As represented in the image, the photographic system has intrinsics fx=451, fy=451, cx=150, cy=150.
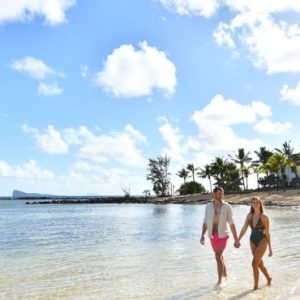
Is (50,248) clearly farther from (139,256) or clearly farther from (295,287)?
(295,287)

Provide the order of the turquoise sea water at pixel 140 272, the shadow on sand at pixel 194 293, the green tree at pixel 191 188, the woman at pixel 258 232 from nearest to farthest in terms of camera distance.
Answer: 1. the woman at pixel 258 232
2. the shadow on sand at pixel 194 293
3. the turquoise sea water at pixel 140 272
4. the green tree at pixel 191 188

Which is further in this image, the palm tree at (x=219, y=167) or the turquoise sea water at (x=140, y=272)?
the palm tree at (x=219, y=167)

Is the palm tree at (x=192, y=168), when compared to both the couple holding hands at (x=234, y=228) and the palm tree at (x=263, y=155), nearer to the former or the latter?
the palm tree at (x=263, y=155)

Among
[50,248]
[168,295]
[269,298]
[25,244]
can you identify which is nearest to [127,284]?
[168,295]

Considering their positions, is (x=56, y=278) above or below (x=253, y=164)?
below

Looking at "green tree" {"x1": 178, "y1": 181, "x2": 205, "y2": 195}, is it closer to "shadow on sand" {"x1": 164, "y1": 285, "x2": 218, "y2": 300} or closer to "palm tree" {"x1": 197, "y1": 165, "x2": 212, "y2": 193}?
"palm tree" {"x1": 197, "y1": 165, "x2": 212, "y2": 193}

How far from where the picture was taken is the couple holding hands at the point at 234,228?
936 cm

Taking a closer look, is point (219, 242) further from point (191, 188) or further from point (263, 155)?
point (191, 188)

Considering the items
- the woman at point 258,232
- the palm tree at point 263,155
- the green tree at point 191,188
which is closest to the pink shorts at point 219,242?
the woman at point 258,232

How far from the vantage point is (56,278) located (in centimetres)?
1281

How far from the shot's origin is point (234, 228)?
9.70 metres

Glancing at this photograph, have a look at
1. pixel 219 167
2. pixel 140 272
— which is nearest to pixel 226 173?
pixel 219 167

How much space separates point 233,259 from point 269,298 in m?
5.80

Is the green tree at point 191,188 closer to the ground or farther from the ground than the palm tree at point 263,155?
closer to the ground
